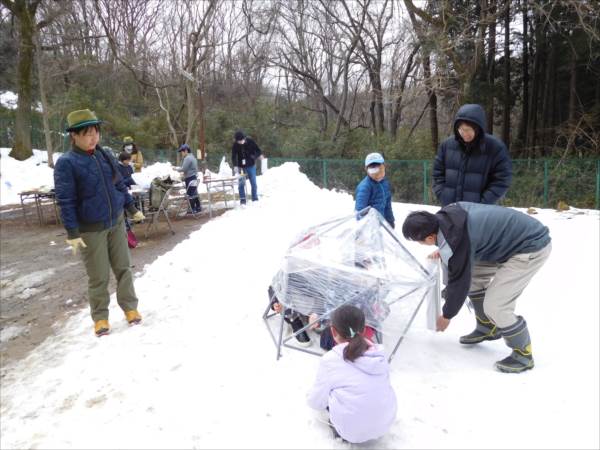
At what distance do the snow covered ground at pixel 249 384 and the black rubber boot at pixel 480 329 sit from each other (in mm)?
71

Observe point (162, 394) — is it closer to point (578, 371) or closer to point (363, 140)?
point (578, 371)

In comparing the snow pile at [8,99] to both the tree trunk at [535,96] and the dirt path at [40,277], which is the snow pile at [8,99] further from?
the tree trunk at [535,96]

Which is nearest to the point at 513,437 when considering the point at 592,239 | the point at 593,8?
the point at 592,239

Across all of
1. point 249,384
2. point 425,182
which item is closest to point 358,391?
point 249,384

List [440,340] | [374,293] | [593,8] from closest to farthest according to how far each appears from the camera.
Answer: [374,293] → [440,340] → [593,8]

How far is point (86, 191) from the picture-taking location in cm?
335

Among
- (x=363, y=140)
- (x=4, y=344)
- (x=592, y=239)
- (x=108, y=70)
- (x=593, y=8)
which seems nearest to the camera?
(x=4, y=344)

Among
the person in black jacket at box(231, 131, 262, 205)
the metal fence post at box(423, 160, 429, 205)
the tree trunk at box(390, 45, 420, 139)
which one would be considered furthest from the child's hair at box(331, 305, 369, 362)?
the tree trunk at box(390, 45, 420, 139)

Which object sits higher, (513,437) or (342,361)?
(342,361)

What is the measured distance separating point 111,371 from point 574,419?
9.96ft

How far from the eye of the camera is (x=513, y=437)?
2.31 metres

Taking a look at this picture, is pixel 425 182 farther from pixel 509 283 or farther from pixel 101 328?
pixel 101 328

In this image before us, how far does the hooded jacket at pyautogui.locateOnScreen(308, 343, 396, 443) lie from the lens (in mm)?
2090

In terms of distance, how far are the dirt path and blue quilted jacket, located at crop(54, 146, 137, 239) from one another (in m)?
1.09
